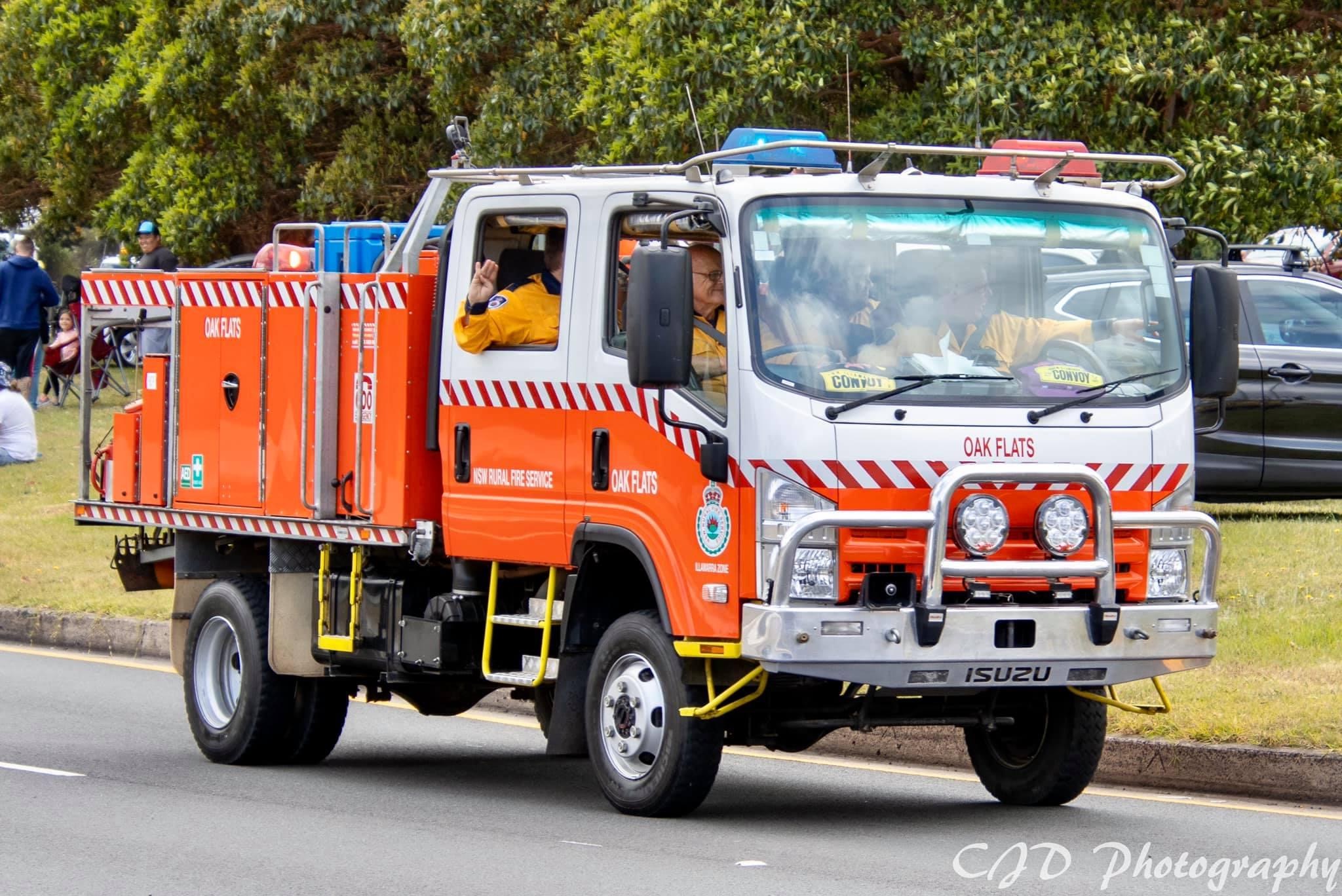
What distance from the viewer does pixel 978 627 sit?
7801 millimetres

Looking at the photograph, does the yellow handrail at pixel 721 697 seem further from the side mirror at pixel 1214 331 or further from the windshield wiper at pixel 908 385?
the side mirror at pixel 1214 331

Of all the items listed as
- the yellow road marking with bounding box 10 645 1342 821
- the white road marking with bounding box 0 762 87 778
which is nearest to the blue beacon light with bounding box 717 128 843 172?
the yellow road marking with bounding box 10 645 1342 821

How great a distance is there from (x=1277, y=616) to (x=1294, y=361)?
343cm

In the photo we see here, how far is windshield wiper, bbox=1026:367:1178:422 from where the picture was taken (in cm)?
798

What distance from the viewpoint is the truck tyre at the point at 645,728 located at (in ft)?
26.8

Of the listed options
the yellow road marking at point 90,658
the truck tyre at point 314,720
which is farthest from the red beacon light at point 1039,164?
the yellow road marking at point 90,658

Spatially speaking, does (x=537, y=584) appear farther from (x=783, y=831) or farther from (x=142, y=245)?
(x=142, y=245)

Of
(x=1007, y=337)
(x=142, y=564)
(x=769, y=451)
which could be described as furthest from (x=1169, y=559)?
(x=142, y=564)

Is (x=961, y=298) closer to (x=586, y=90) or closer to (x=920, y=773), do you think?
(x=920, y=773)

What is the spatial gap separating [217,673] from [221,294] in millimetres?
Result: 1883

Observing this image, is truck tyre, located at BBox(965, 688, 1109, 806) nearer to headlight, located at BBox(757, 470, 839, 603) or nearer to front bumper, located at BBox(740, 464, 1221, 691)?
front bumper, located at BBox(740, 464, 1221, 691)

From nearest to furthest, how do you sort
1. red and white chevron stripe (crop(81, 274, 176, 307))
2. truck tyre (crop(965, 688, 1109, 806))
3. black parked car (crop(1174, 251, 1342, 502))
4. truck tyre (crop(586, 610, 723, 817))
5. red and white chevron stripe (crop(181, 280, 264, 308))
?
1. truck tyre (crop(586, 610, 723, 817))
2. truck tyre (crop(965, 688, 1109, 806))
3. red and white chevron stripe (crop(181, 280, 264, 308))
4. red and white chevron stripe (crop(81, 274, 176, 307))
5. black parked car (crop(1174, 251, 1342, 502))

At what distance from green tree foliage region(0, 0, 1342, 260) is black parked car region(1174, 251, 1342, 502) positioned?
0.88 meters

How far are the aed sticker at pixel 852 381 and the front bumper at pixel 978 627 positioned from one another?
17.5 inches
